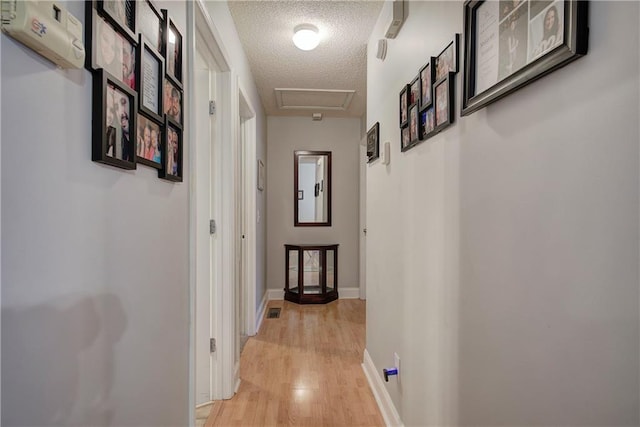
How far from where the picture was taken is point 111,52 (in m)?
0.78

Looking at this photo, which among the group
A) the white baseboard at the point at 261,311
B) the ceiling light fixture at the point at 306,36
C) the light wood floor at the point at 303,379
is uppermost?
the ceiling light fixture at the point at 306,36

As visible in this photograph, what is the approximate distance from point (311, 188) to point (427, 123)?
322 cm

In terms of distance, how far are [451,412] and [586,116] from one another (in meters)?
0.99

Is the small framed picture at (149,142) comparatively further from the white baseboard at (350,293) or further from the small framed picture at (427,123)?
the white baseboard at (350,293)

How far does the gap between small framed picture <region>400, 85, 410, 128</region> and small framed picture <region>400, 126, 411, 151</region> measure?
0.02m

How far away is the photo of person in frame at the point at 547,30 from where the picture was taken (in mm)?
622

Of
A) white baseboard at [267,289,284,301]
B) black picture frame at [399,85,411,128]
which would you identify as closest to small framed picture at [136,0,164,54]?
black picture frame at [399,85,411,128]

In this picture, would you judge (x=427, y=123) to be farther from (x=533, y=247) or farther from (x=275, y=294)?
(x=275, y=294)

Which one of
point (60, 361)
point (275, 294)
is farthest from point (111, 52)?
point (275, 294)

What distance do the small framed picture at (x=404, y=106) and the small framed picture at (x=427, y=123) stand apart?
0.61ft

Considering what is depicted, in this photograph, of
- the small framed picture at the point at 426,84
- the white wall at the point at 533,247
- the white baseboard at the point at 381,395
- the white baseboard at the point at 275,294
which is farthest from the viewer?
the white baseboard at the point at 275,294

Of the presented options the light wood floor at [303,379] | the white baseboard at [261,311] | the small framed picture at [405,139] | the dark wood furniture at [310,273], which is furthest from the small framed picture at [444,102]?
the dark wood furniture at [310,273]

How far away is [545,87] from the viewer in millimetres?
683

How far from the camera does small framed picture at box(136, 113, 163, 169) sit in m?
0.93
